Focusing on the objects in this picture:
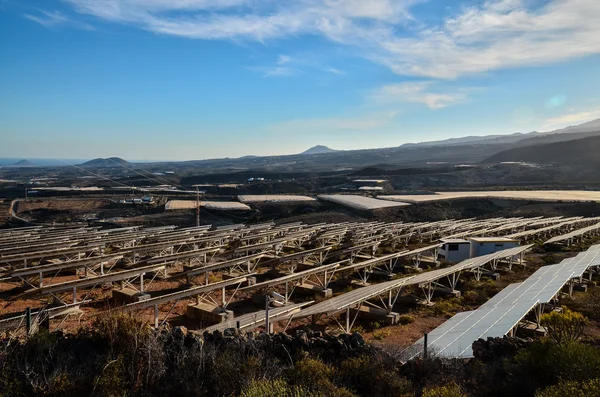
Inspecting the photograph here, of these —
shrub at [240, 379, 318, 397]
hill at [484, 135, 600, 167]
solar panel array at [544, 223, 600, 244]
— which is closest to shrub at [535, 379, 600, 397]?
shrub at [240, 379, 318, 397]

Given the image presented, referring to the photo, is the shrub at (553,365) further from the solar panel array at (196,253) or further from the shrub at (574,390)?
the solar panel array at (196,253)

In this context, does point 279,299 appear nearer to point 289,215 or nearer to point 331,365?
point 331,365

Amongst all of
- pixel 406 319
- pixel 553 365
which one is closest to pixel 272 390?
pixel 553 365

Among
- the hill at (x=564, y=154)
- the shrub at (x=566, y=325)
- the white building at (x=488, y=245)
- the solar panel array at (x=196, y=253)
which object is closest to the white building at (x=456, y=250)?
the white building at (x=488, y=245)

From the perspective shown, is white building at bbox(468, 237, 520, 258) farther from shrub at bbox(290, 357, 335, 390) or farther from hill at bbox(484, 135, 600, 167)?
hill at bbox(484, 135, 600, 167)

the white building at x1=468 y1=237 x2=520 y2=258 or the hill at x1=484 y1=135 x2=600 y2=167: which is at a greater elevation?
the hill at x1=484 y1=135 x2=600 y2=167

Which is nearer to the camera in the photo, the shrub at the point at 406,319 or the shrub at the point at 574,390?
the shrub at the point at 574,390

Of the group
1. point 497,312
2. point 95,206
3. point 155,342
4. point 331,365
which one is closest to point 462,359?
point 331,365
